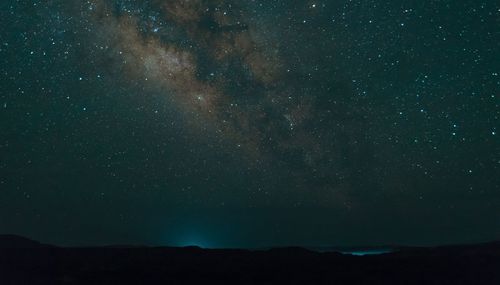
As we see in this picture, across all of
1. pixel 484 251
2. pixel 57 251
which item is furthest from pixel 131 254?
pixel 484 251

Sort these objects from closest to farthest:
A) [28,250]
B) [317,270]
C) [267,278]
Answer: [267,278] → [317,270] → [28,250]

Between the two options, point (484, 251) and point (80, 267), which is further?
point (484, 251)

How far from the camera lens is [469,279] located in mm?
23047

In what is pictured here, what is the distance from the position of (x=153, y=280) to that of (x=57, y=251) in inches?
581

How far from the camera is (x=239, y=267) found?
29688mm

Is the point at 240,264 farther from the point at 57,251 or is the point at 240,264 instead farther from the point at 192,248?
the point at 57,251

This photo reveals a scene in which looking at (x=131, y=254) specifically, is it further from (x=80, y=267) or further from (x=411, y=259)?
(x=411, y=259)

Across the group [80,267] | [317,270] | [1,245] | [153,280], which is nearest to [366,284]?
[317,270]

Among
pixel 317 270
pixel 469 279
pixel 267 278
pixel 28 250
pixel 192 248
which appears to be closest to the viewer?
pixel 469 279

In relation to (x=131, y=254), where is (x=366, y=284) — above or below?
below

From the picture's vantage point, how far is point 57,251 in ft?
Result: 114

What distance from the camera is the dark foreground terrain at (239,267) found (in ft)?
79.3

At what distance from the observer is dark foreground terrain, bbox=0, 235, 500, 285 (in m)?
24.2

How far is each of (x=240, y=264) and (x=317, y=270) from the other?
5833 millimetres
